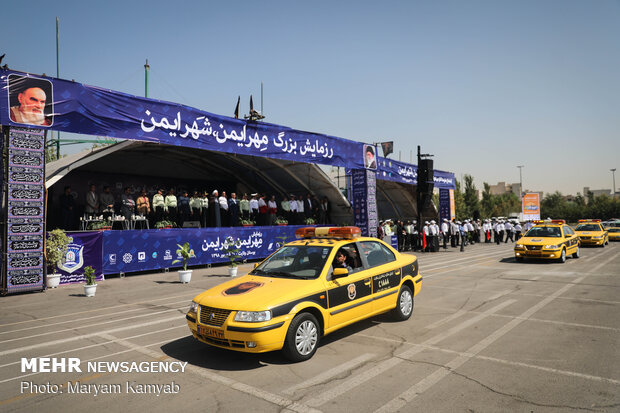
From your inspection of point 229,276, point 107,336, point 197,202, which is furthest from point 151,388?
point 197,202

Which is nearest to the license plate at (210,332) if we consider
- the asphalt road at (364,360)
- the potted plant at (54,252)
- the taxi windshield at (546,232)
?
the asphalt road at (364,360)

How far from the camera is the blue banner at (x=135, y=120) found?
35.4 feet

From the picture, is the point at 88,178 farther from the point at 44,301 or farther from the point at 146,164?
the point at 44,301

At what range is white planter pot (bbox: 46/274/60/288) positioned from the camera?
11.7 m

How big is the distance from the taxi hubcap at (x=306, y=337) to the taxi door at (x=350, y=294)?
0.31 metres

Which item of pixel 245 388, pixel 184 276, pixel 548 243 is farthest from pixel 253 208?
pixel 245 388

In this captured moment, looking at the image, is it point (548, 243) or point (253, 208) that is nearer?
point (548, 243)

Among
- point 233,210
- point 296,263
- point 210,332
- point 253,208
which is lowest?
point 210,332

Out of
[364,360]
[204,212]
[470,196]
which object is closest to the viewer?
[364,360]

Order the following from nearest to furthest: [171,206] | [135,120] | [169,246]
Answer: [135,120], [169,246], [171,206]

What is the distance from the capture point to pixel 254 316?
485 centimetres

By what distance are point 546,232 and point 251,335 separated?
16.0m

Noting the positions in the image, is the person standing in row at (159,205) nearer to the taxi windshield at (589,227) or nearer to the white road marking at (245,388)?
the white road marking at (245,388)

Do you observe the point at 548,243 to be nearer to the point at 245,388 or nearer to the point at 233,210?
the point at 233,210
